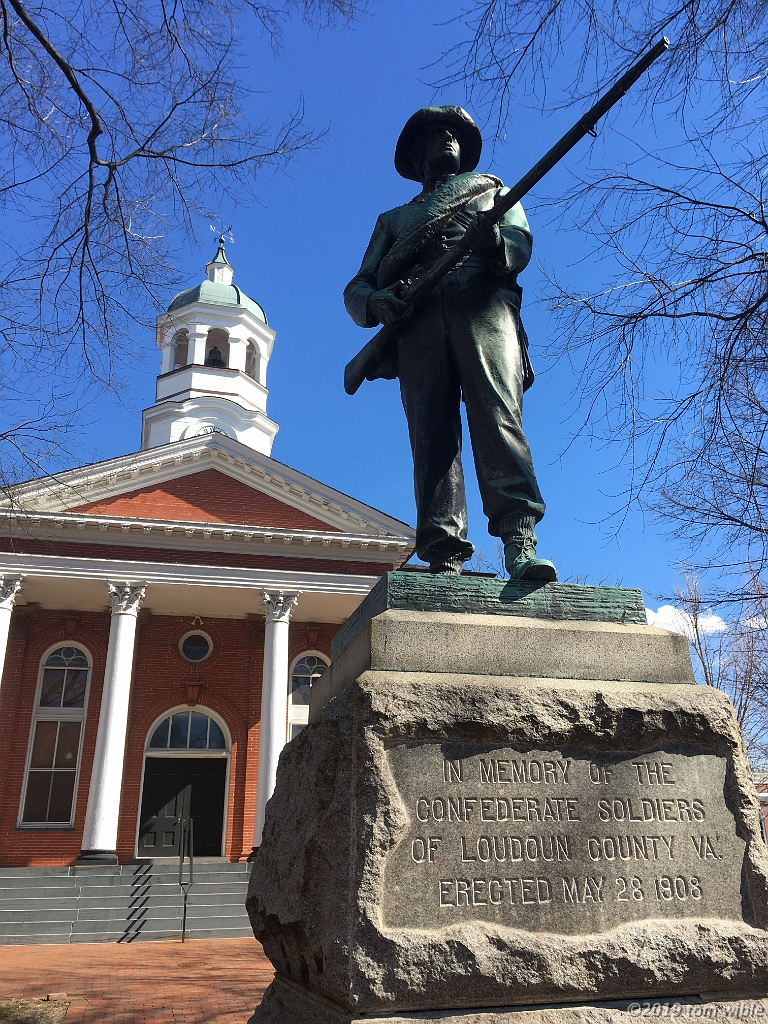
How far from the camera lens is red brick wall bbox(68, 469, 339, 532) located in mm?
22250

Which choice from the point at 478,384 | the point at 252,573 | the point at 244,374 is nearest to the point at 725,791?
the point at 478,384

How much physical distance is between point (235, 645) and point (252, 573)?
3.42 m

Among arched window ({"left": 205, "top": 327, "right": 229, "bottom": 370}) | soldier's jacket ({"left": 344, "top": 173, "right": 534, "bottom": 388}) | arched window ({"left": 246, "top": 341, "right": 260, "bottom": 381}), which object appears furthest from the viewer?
arched window ({"left": 246, "top": 341, "right": 260, "bottom": 381})

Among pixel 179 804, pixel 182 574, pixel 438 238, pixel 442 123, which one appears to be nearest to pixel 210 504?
pixel 182 574

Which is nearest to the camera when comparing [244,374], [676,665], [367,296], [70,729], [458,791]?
[458,791]

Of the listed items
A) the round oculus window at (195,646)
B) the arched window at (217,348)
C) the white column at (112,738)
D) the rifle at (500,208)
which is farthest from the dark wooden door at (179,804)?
the rifle at (500,208)

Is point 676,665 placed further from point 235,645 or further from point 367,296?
point 235,645

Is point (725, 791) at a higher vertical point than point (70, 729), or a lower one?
lower

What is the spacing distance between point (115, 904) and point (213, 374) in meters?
23.5

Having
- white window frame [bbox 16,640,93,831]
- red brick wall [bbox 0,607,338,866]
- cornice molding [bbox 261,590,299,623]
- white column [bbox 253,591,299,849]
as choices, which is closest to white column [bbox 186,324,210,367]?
red brick wall [bbox 0,607,338,866]

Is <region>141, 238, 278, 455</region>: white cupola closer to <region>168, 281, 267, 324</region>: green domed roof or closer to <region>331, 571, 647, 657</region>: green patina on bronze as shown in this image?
<region>168, 281, 267, 324</region>: green domed roof

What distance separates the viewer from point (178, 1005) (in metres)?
7.05

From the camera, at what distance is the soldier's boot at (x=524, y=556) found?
3.00m

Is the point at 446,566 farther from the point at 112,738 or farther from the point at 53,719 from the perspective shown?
the point at 53,719
